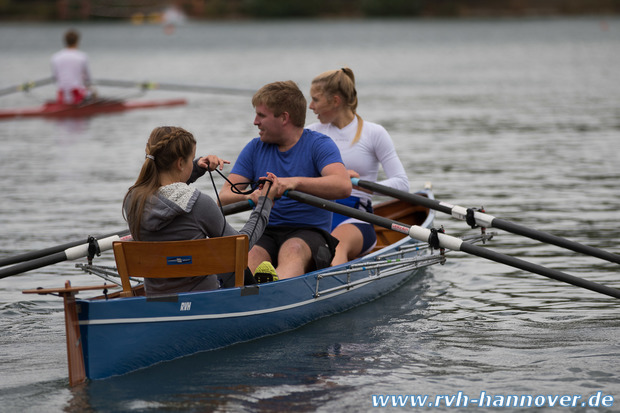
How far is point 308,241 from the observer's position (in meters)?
7.17

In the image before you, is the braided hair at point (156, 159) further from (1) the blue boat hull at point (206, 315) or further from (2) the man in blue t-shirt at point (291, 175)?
(2) the man in blue t-shirt at point (291, 175)

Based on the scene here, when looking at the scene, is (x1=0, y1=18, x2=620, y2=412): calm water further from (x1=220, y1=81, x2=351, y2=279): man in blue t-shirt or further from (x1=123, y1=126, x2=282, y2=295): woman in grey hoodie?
(x1=123, y1=126, x2=282, y2=295): woman in grey hoodie

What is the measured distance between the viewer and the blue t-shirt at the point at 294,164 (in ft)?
23.4

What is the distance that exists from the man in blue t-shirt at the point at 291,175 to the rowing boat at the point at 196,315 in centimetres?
23

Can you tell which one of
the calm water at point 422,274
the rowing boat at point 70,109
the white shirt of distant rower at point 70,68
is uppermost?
the white shirt of distant rower at point 70,68

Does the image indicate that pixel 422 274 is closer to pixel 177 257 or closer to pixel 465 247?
pixel 465 247

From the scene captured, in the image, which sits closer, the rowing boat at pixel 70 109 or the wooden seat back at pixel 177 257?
the wooden seat back at pixel 177 257

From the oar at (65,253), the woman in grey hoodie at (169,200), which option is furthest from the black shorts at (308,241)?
the woman in grey hoodie at (169,200)

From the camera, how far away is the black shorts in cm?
717

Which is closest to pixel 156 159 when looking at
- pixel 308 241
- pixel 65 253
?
pixel 65 253

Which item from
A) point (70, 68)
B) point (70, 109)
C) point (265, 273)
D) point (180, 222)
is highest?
point (70, 68)

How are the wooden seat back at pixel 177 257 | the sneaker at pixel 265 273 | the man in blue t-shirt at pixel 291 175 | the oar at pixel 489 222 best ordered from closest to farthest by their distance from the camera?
the wooden seat back at pixel 177 257 → the sneaker at pixel 265 273 → the man in blue t-shirt at pixel 291 175 → the oar at pixel 489 222

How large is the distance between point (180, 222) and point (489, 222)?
2.92 meters

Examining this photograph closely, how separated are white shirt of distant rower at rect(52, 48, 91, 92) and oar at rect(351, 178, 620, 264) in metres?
14.7
